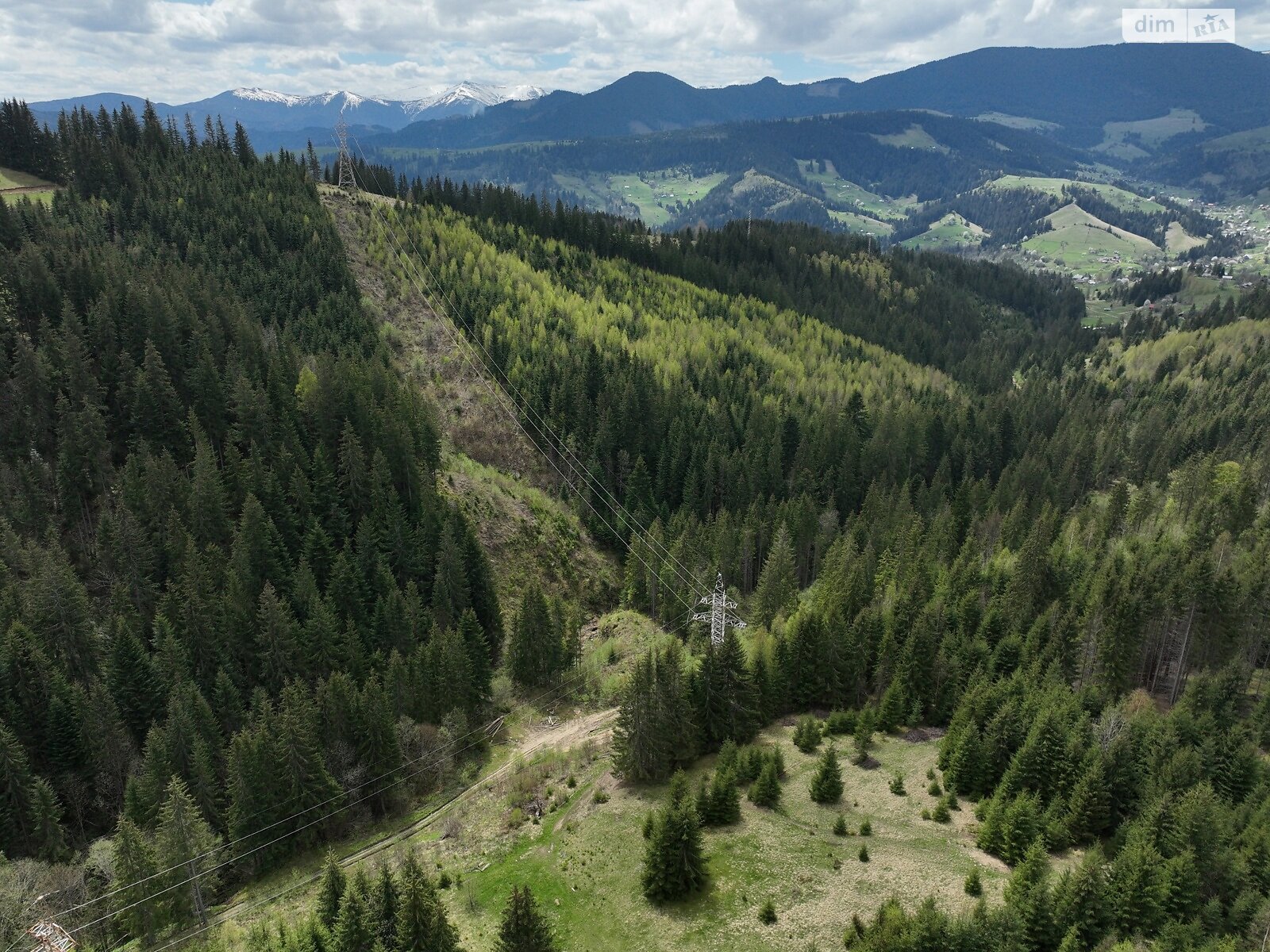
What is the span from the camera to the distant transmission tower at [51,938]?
129ft

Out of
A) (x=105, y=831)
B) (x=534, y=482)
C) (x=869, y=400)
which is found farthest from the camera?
(x=869, y=400)

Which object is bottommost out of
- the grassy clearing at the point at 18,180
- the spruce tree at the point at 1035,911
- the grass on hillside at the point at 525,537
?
the grass on hillside at the point at 525,537

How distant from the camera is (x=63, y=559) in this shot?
71125 mm

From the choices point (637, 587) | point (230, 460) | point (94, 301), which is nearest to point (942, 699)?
point (637, 587)

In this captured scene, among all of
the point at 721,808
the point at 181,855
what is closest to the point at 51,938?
the point at 181,855

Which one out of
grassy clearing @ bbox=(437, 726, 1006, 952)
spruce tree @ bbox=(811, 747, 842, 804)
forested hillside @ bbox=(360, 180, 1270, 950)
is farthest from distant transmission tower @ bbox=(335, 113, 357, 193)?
spruce tree @ bbox=(811, 747, 842, 804)

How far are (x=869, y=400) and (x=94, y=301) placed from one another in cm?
13967

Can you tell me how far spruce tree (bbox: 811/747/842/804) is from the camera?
178 ft

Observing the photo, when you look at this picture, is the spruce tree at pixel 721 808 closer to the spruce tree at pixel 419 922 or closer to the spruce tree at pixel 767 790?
the spruce tree at pixel 767 790

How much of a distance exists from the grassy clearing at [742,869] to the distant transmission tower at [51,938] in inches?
824

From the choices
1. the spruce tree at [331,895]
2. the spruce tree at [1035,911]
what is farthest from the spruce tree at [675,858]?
the spruce tree at [331,895]

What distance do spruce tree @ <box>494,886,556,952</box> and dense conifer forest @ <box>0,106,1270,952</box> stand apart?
1.24 ft

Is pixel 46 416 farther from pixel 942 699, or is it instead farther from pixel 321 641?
pixel 942 699

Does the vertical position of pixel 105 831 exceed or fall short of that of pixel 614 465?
it falls short
